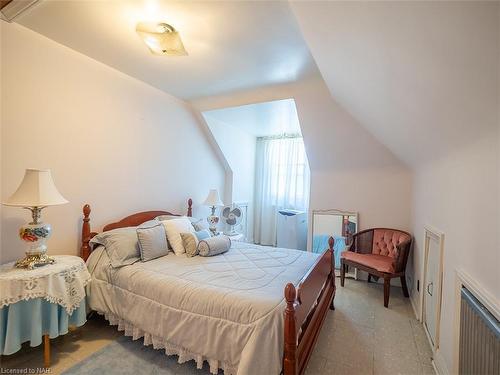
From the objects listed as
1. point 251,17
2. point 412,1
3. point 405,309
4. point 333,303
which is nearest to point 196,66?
point 251,17

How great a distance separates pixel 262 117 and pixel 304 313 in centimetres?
320

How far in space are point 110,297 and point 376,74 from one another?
2929mm

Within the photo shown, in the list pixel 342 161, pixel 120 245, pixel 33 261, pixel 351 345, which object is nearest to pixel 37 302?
pixel 33 261

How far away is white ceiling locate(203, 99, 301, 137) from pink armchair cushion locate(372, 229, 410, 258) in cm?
228

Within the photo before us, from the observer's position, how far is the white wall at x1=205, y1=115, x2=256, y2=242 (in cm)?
442

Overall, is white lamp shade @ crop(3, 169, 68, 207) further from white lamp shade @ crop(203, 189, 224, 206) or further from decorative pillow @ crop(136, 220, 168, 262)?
white lamp shade @ crop(203, 189, 224, 206)

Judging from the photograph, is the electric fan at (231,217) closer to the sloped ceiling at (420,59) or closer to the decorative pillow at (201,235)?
the decorative pillow at (201,235)

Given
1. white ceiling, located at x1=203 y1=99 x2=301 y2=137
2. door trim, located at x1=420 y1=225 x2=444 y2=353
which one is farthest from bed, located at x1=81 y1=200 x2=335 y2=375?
white ceiling, located at x1=203 y1=99 x2=301 y2=137

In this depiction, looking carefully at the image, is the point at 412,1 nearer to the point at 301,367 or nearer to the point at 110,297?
the point at 301,367

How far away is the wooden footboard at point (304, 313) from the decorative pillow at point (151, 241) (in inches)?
60.8

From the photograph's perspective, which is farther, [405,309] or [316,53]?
[405,309]

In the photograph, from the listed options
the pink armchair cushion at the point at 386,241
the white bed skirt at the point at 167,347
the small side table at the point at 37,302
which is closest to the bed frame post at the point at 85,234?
the small side table at the point at 37,302

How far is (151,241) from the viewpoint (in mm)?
2539

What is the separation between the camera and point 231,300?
1.70 meters
